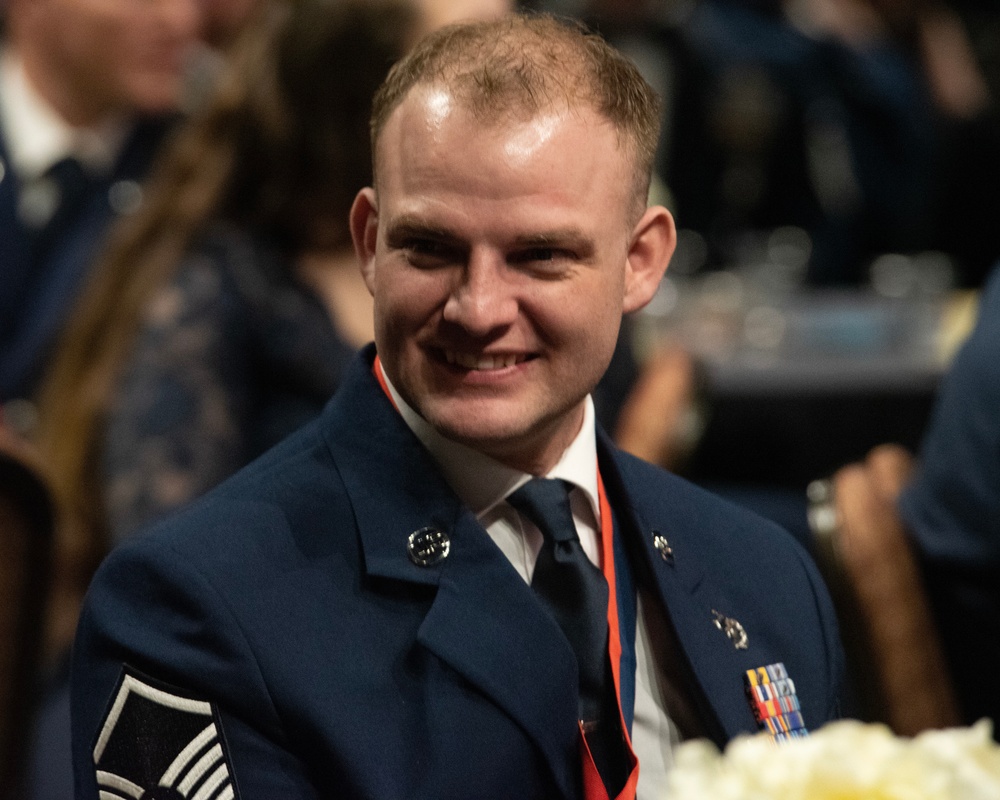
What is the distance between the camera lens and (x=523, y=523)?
1562 mm

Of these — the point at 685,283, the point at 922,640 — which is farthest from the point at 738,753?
the point at 685,283

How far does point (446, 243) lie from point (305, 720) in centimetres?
45

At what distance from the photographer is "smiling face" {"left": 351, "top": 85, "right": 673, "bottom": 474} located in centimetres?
138

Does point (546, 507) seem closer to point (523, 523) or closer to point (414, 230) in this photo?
point (523, 523)

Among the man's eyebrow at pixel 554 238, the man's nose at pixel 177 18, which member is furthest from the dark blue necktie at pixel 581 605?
the man's nose at pixel 177 18

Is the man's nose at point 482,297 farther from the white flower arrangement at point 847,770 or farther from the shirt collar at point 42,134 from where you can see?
the shirt collar at point 42,134

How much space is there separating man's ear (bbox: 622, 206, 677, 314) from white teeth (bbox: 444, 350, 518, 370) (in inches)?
Answer: 6.8

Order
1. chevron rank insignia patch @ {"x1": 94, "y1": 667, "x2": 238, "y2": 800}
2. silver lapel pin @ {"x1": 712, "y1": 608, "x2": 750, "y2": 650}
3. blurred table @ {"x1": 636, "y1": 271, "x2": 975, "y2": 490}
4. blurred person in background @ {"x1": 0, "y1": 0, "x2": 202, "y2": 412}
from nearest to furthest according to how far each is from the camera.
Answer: chevron rank insignia patch @ {"x1": 94, "y1": 667, "x2": 238, "y2": 800} → silver lapel pin @ {"x1": 712, "y1": 608, "x2": 750, "y2": 650} → blurred person in background @ {"x1": 0, "y1": 0, "x2": 202, "y2": 412} → blurred table @ {"x1": 636, "y1": 271, "x2": 975, "y2": 490}

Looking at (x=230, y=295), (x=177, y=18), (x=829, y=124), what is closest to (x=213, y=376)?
(x=230, y=295)

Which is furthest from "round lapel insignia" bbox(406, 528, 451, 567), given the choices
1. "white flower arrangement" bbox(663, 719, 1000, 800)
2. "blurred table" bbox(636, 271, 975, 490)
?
"blurred table" bbox(636, 271, 975, 490)

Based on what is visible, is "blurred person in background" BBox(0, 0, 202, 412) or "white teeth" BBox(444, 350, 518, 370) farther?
"blurred person in background" BBox(0, 0, 202, 412)

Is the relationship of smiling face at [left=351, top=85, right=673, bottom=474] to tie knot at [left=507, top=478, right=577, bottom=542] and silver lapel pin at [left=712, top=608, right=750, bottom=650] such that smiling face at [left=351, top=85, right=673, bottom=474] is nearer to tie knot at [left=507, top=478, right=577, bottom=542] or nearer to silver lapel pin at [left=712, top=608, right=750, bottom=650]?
tie knot at [left=507, top=478, right=577, bottom=542]

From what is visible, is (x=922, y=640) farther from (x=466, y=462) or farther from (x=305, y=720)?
(x=305, y=720)

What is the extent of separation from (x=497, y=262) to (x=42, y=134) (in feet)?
10.0
